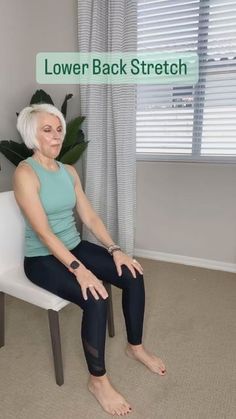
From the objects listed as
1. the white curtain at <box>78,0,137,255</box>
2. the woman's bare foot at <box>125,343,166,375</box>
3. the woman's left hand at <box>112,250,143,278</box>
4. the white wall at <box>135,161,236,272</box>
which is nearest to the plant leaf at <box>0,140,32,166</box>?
the white curtain at <box>78,0,137,255</box>

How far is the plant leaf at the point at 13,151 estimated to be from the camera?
83.6 inches

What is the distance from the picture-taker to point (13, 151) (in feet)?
7.02

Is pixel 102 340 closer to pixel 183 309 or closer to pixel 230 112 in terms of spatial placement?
pixel 183 309

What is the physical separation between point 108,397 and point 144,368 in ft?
0.86

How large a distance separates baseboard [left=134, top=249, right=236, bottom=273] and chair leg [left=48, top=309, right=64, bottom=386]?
57.5 inches

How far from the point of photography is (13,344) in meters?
1.62

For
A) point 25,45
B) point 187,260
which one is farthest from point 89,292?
point 25,45

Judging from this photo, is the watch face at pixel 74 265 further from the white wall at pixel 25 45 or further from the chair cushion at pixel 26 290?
the white wall at pixel 25 45

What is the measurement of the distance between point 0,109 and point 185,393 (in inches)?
80.2

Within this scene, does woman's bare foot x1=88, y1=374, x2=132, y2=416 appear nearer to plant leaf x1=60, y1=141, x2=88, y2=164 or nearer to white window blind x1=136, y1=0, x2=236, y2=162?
plant leaf x1=60, y1=141, x2=88, y2=164

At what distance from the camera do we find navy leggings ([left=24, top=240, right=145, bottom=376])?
1.20 metres

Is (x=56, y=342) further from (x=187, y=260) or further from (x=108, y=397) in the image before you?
(x=187, y=260)

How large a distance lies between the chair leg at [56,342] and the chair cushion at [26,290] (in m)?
0.04

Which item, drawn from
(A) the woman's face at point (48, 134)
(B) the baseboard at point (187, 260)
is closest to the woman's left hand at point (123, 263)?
(A) the woman's face at point (48, 134)
